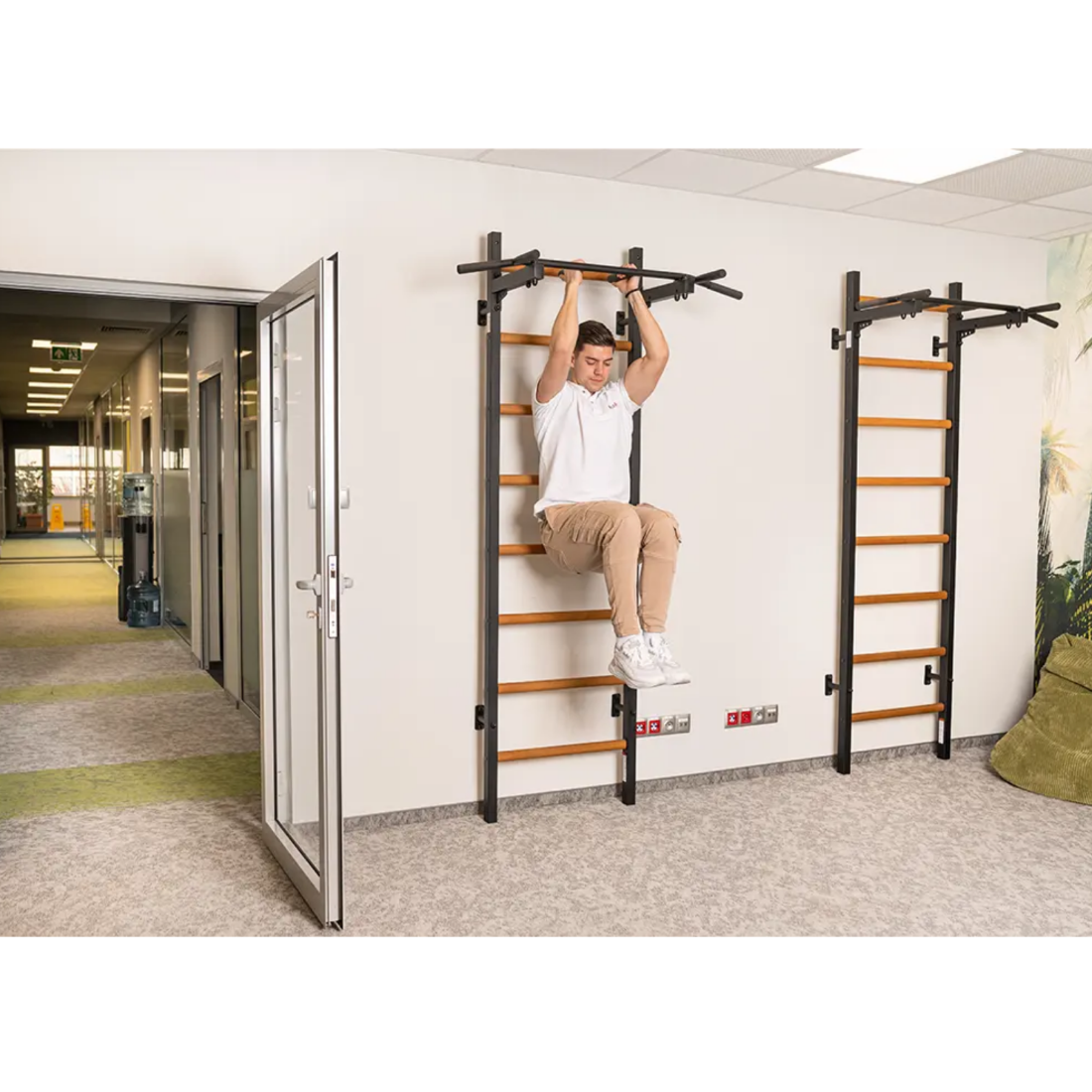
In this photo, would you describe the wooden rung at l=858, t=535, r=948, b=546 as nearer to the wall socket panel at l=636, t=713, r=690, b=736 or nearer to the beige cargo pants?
the wall socket panel at l=636, t=713, r=690, b=736

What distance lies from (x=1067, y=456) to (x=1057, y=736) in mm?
1550

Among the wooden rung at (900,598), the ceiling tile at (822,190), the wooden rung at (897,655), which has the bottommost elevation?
the wooden rung at (897,655)

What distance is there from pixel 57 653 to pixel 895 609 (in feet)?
19.6

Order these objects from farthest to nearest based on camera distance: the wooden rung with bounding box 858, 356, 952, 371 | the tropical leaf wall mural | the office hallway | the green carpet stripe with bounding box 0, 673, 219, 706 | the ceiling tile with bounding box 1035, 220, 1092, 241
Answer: the green carpet stripe with bounding box 0, 673, 219, 706 < the tropical leaf wall mural < the ceiling tile with bounding box 1035, 220, 1092, 241 < the wooden rung with bounding box 858, 356, 952, 371 < the office hallway

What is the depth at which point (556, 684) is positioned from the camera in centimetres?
→ 450

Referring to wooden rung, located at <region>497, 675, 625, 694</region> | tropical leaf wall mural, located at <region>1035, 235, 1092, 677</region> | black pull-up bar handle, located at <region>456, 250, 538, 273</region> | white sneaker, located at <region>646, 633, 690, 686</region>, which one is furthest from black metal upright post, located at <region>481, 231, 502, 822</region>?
tropical leaf wall mural, located at <region>1035, 235, 1092, 677</region>

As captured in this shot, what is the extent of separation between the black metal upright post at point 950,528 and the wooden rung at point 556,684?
1855 millimetres

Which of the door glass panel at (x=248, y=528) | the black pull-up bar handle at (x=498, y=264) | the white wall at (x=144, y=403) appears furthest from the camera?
the white wall at (x=144, y=403)

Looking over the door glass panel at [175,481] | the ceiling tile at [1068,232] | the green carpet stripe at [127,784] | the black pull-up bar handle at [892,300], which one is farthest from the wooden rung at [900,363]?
the door glass panel at [175,481]

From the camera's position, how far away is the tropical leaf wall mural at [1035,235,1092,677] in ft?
18.3

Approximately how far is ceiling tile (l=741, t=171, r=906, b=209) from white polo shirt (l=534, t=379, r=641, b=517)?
1.29 metres

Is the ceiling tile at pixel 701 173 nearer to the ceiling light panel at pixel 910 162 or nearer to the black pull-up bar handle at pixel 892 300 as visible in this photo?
the ceiling light panel at pixel 910 162

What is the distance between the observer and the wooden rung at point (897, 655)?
17.1 feet

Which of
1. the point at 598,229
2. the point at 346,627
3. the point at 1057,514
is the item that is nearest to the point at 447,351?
the point at 598,229
